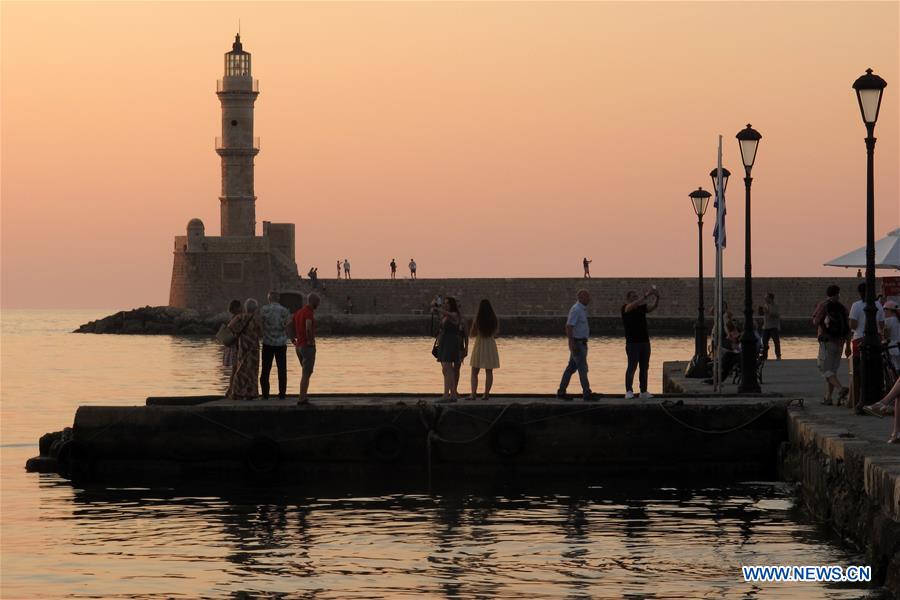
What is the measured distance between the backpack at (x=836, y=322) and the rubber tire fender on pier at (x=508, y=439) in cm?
369

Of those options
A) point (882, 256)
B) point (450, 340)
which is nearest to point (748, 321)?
point (882, 256)

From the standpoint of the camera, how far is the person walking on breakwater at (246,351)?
20031 millimetres

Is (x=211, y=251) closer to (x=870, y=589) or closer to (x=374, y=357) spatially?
(x=374, y=357)

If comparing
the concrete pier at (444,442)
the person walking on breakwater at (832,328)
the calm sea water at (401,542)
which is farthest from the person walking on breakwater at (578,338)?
the person walking on breakwater at (832,328)

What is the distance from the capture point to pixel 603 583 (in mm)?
12430

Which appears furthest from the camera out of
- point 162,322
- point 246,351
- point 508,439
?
point 162,322

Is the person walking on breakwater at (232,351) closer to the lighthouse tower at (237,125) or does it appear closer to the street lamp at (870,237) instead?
the street lamp at (870,237)

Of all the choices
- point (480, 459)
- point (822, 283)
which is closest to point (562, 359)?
point (822, 283)

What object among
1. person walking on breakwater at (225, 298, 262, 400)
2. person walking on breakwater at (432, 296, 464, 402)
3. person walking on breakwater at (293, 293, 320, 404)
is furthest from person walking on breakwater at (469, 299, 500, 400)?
person walking on breakwater at (225, 298, 262, 400)

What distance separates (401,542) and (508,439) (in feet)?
15.8

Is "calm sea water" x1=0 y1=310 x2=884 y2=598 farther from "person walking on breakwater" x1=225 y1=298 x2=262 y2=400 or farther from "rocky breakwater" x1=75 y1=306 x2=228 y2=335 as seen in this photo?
"rocky breakwater" x1=75 y1=306 x2=228 y2=335

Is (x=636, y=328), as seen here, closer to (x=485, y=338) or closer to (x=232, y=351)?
(x=485, y=338)

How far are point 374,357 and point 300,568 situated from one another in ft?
142

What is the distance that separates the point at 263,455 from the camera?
62.8ft
